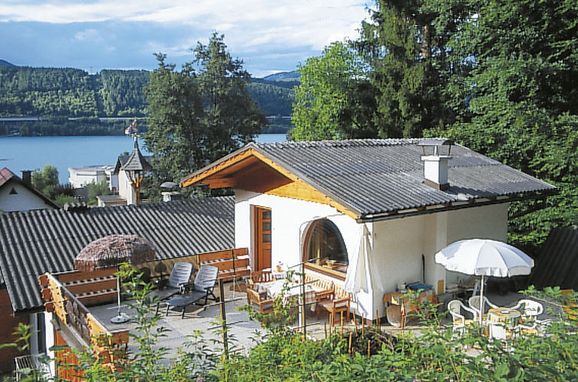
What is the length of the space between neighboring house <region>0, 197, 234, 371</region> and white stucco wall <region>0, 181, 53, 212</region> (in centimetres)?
1070

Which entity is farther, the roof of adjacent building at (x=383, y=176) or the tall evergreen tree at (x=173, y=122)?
the tall evergreen tree at (x=173, y=122)

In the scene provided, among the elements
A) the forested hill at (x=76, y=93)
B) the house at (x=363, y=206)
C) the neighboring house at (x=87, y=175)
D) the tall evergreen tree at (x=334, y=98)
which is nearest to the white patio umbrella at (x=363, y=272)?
the house at (x=363, y=206)

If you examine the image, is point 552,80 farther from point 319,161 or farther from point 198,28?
point 198,28

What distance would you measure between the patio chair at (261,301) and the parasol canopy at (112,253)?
7.19 feet

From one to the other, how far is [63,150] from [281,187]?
3792 centimetres

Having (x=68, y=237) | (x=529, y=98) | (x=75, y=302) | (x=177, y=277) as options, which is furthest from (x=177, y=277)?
(x=529, y=98)

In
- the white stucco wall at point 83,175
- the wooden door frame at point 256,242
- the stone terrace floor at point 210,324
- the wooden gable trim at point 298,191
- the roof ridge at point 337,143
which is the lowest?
the white stucco wall at point 83,175

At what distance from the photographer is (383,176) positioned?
10.3 meters

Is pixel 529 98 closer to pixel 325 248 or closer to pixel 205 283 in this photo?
pixel 325 248

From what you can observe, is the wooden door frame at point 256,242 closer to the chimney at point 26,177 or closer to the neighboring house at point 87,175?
the chimney at point 26,177

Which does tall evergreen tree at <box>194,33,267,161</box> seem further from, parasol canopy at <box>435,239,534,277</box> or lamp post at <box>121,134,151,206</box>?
parasol canopy at <box>435,239,534,277</box>

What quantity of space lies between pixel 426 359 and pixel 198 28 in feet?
91.8

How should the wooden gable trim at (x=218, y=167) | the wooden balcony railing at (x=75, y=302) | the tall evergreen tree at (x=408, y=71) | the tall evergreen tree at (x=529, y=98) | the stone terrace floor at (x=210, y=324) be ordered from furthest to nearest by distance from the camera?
1. the tall evergreen tree at (x=408, y=71)
2. the tall evergreen tree at (x=529, y=98)
3. the wooden gable trim at (x=218, y=167)
4. the stone terrace floor at (x=210, y=324)
5. the wooden balcony railing at (x=75, y=302)

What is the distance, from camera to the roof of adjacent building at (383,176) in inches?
347
